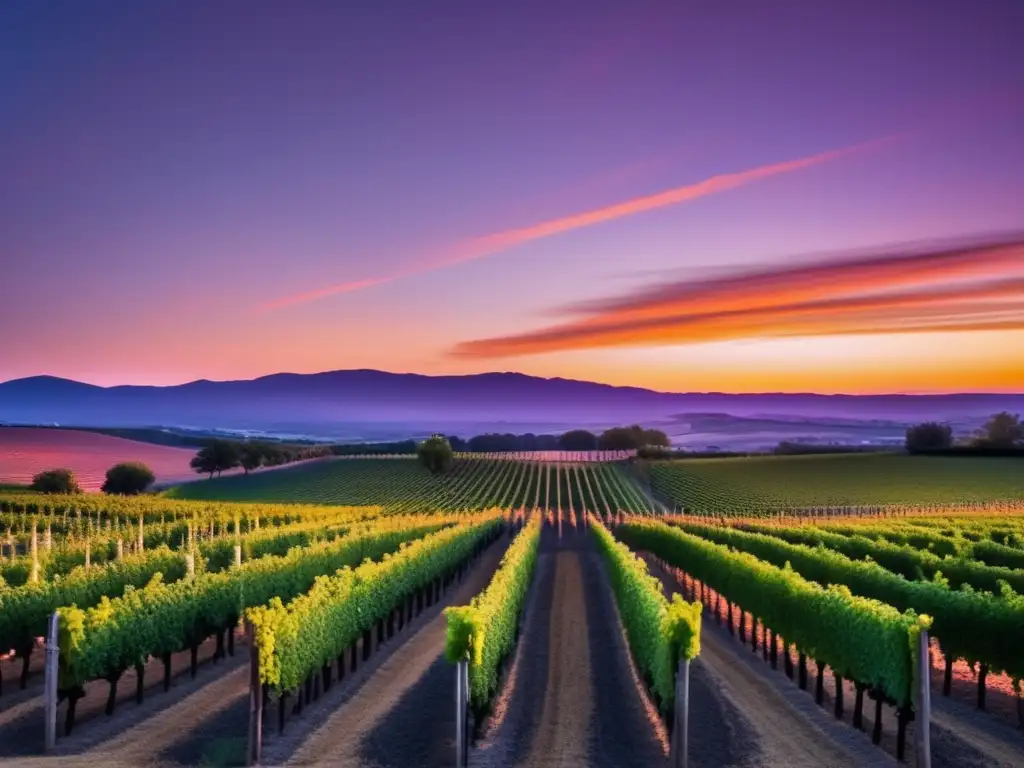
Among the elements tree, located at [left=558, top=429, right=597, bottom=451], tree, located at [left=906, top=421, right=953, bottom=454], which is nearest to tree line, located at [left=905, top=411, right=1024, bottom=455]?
tree, located at [left=906, top=421, right=953, bottom=454]

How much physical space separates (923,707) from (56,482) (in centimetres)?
10632

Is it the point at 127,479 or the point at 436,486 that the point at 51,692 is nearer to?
the point at 436,486

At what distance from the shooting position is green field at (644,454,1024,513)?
8969 centimetres

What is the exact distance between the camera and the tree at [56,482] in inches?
3944

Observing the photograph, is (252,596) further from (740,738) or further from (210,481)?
(210,481)

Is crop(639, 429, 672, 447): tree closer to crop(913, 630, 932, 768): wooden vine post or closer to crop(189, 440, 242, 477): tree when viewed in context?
crop(189, 440, 242, 477): tree

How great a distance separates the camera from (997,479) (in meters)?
101

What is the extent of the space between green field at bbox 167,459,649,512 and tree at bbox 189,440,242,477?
270 inches

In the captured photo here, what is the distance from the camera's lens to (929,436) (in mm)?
145125

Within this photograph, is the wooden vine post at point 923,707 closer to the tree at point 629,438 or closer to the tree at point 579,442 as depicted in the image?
the tree at point 629,438

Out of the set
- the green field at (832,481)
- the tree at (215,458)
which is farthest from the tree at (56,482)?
the green field at (832,481)

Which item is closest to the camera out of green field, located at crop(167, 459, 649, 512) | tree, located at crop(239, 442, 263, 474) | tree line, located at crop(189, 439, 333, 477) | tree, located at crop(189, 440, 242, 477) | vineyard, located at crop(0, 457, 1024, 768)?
vineyard, located at crop(0, 457, 1024, 768)

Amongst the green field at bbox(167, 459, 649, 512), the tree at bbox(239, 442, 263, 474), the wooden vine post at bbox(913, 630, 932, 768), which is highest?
the tree at bbox(239, 442, 263, 474)

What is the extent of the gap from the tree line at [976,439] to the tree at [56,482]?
122m
